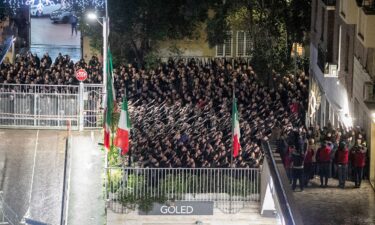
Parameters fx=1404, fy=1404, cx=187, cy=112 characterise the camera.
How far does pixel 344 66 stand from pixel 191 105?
6.15 meters

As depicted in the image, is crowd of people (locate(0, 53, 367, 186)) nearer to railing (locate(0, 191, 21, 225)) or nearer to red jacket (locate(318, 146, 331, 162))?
red jacket (locate(318, 146, 331, 162))

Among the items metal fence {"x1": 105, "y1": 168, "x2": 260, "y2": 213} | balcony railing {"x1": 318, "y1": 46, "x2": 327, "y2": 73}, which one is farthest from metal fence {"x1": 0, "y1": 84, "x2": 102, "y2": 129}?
balcony railing {"x1": 318, "y1": 46, "x2": 327, "y2": 73}

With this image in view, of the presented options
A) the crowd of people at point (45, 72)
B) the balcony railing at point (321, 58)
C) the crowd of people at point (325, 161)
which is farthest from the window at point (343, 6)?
the crowd of people at point (45, 72)

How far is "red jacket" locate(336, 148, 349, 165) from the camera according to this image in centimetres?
3991

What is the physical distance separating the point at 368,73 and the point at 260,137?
5.24m

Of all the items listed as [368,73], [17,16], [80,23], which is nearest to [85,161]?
[368,73]

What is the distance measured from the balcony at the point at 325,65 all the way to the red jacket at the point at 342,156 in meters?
10.8

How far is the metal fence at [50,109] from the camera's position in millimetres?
48406

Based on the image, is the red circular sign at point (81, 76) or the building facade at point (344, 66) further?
the red circular sign at point (81, 76)

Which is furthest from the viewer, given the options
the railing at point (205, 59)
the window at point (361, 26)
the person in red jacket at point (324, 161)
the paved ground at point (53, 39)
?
the paved ground at point (53, 39)

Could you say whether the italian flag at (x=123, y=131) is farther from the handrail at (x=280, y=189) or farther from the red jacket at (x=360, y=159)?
the red jacket at (x=360, y=159)

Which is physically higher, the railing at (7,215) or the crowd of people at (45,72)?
the crowd of people at (45,72)

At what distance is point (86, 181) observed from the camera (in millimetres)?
45250

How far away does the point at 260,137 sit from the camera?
47375mm
